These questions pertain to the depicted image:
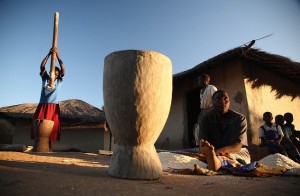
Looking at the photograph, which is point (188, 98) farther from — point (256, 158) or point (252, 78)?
point (256, 158)

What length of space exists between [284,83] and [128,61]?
20.3 feet

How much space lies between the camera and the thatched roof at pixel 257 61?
5.08 meters

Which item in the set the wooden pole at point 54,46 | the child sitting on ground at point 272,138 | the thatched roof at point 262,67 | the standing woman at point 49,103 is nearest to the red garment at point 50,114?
the standing woman at point 49,103

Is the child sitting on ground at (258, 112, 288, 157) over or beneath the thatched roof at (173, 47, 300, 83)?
beneath

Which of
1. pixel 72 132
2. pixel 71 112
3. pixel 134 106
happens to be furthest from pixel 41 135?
pixel 71 112

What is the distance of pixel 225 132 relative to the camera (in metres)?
2.75

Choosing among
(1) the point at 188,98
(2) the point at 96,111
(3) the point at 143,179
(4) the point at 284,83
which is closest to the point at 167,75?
(3) the point at 143,179

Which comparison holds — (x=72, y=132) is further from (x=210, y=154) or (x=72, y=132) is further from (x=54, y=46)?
(x=210, y=154)

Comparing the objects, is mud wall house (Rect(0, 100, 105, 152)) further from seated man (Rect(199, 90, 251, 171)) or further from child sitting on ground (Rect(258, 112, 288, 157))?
seated man (Rect(199, 90, 251, 171))

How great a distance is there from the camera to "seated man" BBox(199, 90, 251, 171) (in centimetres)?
251

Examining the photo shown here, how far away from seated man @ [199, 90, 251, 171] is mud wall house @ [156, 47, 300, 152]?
2.35 m

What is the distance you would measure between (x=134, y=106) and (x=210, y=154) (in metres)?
0.89

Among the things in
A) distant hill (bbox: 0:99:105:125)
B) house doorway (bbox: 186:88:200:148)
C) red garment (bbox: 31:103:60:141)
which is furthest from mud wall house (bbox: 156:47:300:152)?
distant hill (bbox: 0:99:105:125)

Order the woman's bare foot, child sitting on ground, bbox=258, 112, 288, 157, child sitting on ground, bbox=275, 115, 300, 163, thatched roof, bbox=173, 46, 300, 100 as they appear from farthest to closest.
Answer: thatched roof, bbox=173, 46, 300, 100 → child sitting on ground, bbox=275, 115, 300, 163 → child sitting on ground, bbox=258, 112, 288, 157 → the woman's bare foot
